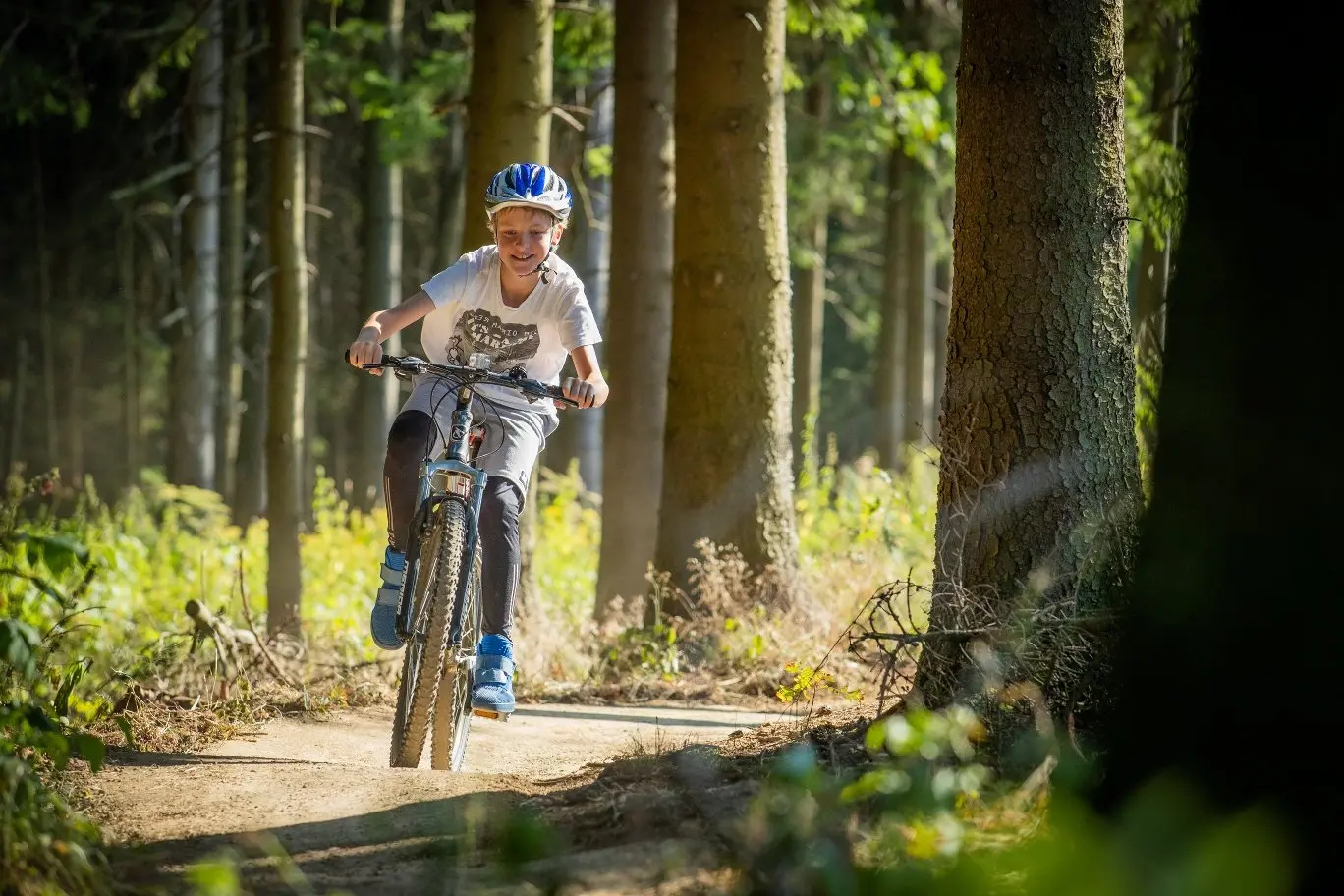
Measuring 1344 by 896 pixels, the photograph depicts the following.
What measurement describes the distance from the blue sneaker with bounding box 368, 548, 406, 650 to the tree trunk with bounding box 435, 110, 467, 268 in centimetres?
1370

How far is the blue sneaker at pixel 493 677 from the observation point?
577 centimetres

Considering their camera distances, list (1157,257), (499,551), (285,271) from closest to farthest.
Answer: (499,551) → (1157,257) → (285,271)

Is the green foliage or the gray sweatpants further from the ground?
the gray sweatpants

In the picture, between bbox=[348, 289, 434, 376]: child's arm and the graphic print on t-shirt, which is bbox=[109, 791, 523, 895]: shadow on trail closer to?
bbox=[348, 289, 434, 376]: child's arm

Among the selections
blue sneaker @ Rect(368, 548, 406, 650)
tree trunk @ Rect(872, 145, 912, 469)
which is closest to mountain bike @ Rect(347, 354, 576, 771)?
blue sneaker @ Rect(368, 548, 406, 650)

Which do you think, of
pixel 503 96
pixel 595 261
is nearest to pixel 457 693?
pixel 503 96

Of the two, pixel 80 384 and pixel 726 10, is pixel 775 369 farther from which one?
pixel 80 384

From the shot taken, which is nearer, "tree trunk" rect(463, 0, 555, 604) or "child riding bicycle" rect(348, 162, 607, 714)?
"child riding bicycle" rect(348, 162, 607, 714)

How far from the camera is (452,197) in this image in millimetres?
20625

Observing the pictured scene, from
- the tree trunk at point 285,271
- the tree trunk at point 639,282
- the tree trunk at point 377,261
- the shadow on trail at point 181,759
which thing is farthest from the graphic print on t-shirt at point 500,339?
the tree trunk at point 377,261

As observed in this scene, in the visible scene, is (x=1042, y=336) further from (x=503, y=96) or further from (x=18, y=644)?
(x=503, y=96)

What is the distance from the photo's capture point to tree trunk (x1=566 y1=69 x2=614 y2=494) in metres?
15.7

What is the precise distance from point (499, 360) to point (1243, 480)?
11.8 ft

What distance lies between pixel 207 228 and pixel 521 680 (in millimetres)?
13575
